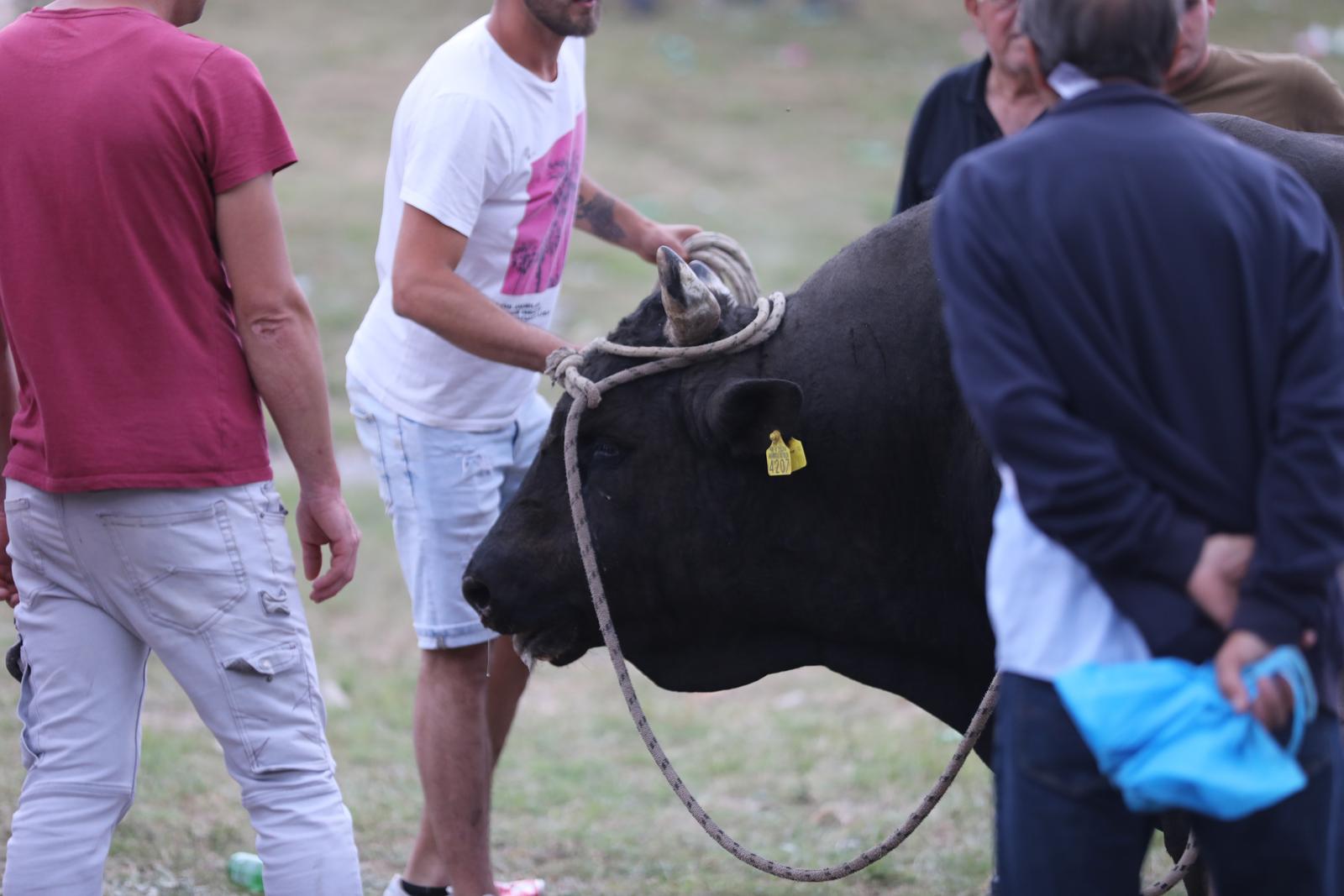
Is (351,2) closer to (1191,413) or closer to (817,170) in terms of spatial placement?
(817,170)

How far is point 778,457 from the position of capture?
10.9 feet

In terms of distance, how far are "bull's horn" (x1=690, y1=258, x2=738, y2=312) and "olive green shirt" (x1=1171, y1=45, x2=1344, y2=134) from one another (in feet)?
5.20

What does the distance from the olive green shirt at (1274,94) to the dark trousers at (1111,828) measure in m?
2.56

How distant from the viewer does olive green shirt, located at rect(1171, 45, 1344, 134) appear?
437cm

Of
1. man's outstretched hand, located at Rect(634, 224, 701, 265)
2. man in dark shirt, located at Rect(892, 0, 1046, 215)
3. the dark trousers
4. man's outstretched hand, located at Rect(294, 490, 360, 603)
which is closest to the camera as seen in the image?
the dark trousers

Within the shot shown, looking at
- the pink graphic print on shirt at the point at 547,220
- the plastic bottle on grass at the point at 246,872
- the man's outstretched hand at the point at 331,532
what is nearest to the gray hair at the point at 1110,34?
the man's outstretched hand at the point at 331,532

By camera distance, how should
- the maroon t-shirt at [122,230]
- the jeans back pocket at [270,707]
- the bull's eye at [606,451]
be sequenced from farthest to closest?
the bull's eye at [606,451] → the jeans back pocket at [270,707] → the maroon t-shirt at [122,230]

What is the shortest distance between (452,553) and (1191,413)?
238 cm

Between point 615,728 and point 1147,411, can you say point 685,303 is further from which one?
point 615,728

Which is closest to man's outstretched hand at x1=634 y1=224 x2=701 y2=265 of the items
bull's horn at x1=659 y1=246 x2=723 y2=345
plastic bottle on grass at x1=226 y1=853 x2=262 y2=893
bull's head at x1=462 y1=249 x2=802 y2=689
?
bull's head at x1=462 y1=249 x2=802 y2=689

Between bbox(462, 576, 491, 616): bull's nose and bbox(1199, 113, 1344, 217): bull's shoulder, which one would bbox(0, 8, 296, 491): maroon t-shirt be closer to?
bbox(462, 576, 491, 616): bull's nose

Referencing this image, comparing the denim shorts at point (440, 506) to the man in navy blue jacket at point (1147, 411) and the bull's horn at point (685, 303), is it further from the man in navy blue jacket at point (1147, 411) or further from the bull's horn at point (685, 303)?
the man in navy blue jacket at point (1147, 411)

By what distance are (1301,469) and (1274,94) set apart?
258cm

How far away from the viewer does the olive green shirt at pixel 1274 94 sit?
4.37 metres
